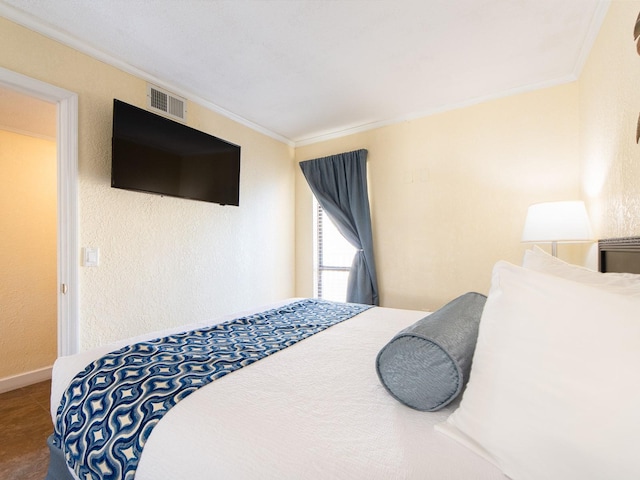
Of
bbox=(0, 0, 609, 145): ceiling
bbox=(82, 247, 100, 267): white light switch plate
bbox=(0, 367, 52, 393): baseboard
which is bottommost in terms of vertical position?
bbox=(0, 367, 52, 393): baseboard

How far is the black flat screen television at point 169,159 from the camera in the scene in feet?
6.47

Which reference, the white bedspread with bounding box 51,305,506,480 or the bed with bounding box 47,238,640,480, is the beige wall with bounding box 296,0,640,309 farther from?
the white bedspread with bounding box 51,305,506,480

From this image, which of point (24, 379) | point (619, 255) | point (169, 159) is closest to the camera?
point (619, 255)

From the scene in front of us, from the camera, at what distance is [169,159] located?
224 centimetres

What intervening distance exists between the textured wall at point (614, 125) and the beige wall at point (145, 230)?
2.84m

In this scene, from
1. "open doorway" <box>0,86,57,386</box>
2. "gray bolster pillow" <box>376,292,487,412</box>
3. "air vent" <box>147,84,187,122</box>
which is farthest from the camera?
"open doorway" <box>0,86,57,386</box>

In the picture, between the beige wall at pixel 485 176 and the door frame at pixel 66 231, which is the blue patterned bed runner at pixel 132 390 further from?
the beige wall at pixel 485 176

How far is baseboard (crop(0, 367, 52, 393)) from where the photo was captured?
247cm

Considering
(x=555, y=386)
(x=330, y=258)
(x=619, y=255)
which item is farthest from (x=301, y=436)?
(x=330, y=258)

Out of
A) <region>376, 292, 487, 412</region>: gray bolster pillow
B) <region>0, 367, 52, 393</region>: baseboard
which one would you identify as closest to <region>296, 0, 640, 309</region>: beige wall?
<region>376, 292, 487, 412</region>: gray bolster pillow

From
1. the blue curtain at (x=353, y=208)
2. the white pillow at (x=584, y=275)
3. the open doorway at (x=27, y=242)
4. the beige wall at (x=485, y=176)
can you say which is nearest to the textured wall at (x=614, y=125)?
the beige wall at (x=485, y=176)

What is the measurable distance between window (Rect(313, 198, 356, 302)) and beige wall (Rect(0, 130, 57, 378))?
2.77 m

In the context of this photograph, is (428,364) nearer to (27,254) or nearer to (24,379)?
(24,379)

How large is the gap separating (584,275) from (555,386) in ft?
2.12
